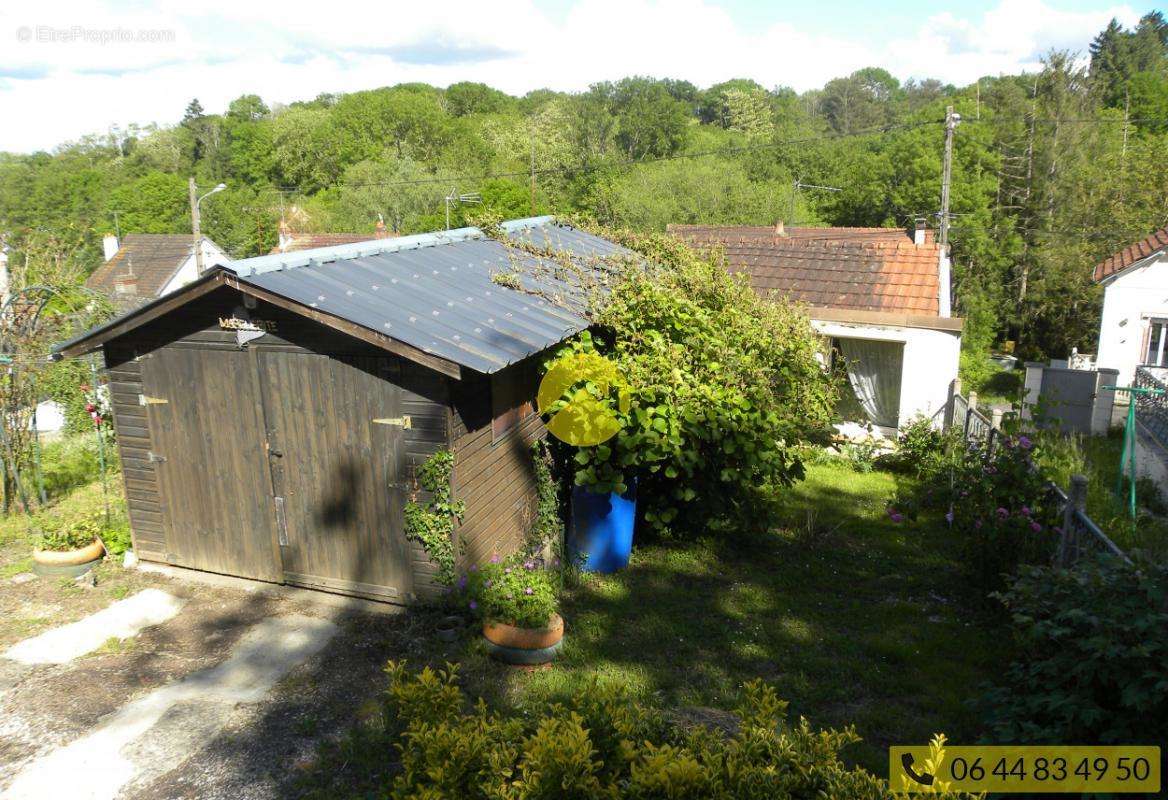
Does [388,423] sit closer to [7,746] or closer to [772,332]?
[7,746]

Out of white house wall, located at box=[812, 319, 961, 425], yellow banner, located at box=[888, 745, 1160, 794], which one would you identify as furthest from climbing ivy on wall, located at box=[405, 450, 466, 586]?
white house wall, located at box=[812, 319, 961, 425]

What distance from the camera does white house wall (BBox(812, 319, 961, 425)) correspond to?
11.7 metres

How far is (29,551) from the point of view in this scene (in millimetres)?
7922

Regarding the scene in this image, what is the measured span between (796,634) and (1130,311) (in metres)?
15.2

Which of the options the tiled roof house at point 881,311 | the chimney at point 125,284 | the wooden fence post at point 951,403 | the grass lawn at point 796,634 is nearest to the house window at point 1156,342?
the tiled roof house at point 881,311

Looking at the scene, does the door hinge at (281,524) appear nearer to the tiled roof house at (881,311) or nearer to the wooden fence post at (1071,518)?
the wooden fence post at (1071,518)

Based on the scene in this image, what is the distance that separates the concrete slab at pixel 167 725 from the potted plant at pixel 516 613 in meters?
1.33

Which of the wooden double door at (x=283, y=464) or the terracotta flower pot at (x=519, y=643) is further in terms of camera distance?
the wooden double door at (x=283, y=464)

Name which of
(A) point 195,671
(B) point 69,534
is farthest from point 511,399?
(B) point 69,534

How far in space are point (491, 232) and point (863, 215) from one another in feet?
135

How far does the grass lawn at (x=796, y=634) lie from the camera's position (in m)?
5.36

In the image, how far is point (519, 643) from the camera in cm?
578

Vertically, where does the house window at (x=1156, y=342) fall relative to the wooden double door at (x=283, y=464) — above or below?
below

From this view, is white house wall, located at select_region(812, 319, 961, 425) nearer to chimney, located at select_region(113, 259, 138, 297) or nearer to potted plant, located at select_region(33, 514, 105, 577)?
potted plant, located at select_region(33, 514, 105, 577)
